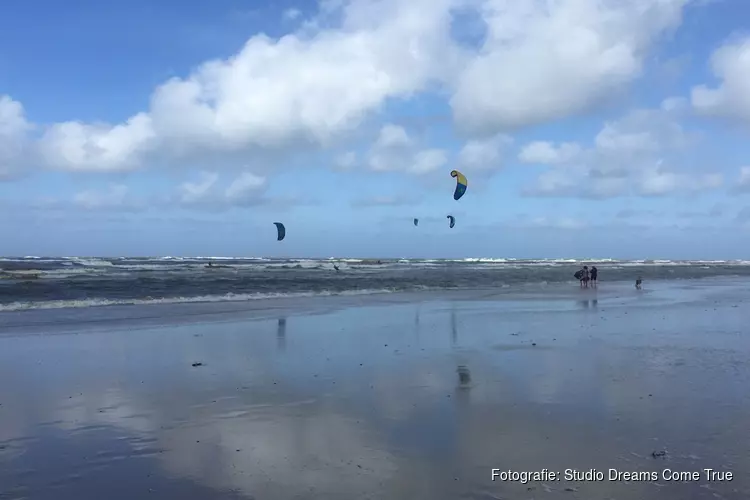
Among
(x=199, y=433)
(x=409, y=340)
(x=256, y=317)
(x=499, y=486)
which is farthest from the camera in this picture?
(x=256, y=317)

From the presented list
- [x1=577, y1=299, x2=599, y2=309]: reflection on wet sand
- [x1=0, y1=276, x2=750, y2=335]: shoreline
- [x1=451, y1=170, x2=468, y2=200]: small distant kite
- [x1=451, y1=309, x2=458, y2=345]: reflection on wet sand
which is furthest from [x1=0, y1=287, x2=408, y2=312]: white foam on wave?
[x1=451, y1=309, x2=458, y2=345]: reflection on wet sand

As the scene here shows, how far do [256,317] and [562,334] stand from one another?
961 centimetres

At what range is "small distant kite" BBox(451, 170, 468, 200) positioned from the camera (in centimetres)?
2961

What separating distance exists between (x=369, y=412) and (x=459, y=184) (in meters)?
22.9

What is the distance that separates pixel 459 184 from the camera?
97.5 ft

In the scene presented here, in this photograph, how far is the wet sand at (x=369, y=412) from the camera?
18.4 ft

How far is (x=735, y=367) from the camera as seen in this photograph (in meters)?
10.4

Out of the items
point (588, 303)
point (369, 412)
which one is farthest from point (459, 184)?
point (369, 412)

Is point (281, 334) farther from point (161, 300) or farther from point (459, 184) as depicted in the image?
point (459, 184)

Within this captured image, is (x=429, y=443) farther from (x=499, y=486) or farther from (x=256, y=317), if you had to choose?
(x=256, y=317)

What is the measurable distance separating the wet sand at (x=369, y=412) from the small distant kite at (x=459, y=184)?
14708mm

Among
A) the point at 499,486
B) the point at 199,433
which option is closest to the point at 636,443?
the point at 499,486

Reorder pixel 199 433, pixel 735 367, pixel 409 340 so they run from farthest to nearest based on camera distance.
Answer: pixel 409 340, pixel 735 367, pixel 199 433

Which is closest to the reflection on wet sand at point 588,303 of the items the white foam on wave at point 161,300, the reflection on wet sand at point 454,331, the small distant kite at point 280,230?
the reflection on wet sand at point 454,331
